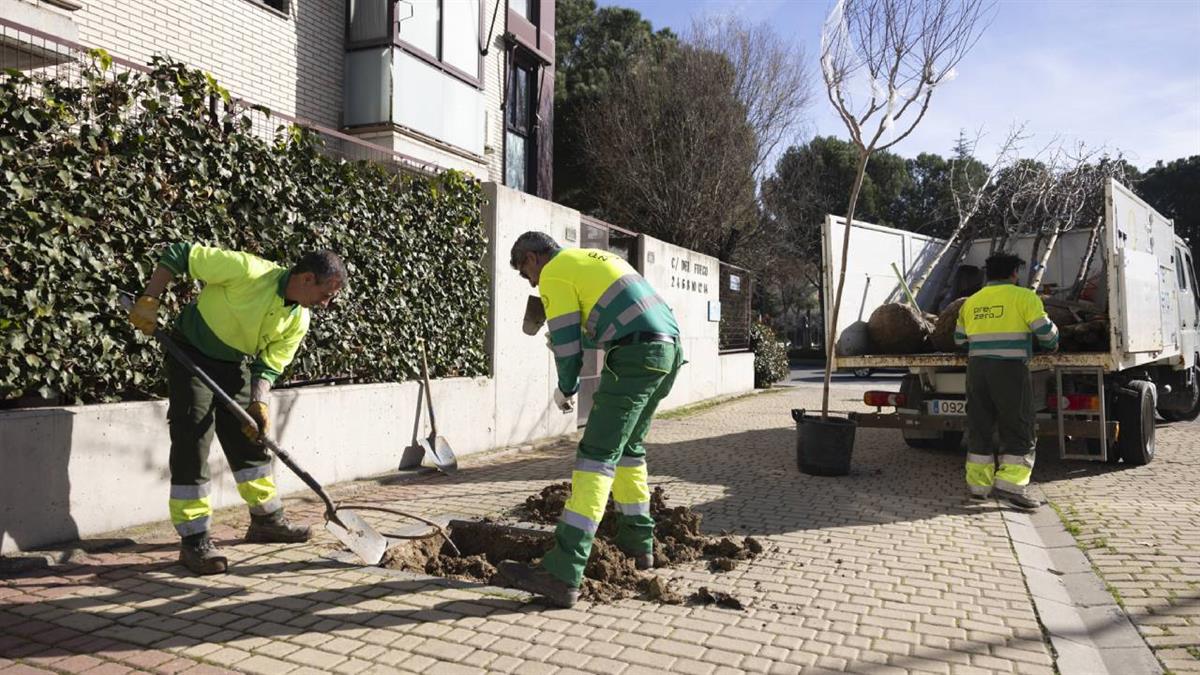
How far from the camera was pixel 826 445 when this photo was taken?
7434mm

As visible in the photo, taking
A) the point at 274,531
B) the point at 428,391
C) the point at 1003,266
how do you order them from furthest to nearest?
the point at 428,391
the point at 1003,266
the point at 274,531

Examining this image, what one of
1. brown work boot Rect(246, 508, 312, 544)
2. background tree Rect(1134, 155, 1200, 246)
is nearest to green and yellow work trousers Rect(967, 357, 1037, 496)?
brown work boot Rect(246, 508, 312, 544)

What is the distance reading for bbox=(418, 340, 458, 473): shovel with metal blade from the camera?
7227mm

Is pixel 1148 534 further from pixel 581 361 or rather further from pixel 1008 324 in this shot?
pixel 581 361

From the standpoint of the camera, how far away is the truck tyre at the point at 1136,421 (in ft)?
25.5

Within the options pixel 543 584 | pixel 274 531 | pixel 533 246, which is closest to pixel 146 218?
pixel 274 531

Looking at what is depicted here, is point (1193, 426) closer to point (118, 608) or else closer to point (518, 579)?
point (518, 579)

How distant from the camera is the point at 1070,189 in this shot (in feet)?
33.8

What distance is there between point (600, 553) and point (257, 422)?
197 cm

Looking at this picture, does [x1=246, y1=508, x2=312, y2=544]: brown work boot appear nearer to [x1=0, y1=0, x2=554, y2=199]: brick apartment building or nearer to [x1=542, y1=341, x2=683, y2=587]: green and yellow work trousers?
[x1=542, y1=341, x2=683, y2=587]: green and yellow work trousers

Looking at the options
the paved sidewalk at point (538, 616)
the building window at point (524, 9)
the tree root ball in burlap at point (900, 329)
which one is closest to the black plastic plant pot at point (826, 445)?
the tree root ball in burlap at point (900, 329)

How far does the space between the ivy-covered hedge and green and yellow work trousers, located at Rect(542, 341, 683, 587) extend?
2889mm

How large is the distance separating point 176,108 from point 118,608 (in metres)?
3.10

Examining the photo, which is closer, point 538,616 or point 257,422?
point 538,616
